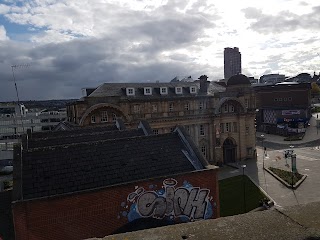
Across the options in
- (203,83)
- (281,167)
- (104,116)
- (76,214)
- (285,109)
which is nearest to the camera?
(76,214)

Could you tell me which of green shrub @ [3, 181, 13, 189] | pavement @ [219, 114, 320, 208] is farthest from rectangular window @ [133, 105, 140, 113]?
green shrub @ [3, 181, 13, 189]

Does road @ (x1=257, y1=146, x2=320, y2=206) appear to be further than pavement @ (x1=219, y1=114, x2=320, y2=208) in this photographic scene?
No

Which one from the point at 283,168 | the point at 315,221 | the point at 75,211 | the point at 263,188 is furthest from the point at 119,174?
the point at 283,168

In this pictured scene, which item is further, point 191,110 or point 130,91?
point 191,110

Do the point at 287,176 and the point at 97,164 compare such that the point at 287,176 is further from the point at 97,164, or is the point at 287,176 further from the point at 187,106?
the point at 97,164

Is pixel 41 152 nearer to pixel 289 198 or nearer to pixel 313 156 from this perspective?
pixel 289 198

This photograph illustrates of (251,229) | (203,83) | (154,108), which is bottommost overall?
(251,229)

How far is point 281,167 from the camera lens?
44.8 m

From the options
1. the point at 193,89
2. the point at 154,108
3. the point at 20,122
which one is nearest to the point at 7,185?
the point at 154,108

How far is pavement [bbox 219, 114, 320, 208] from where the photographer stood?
32125 millimetres

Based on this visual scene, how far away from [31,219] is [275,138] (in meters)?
67.8

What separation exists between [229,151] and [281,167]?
9318 mm

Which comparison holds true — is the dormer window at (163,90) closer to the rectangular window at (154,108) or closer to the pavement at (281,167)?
the rectangular window at (154,108)

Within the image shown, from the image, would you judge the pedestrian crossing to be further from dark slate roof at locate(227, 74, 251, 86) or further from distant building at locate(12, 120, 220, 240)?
distant building at locate(12, 120, 220, 240)
